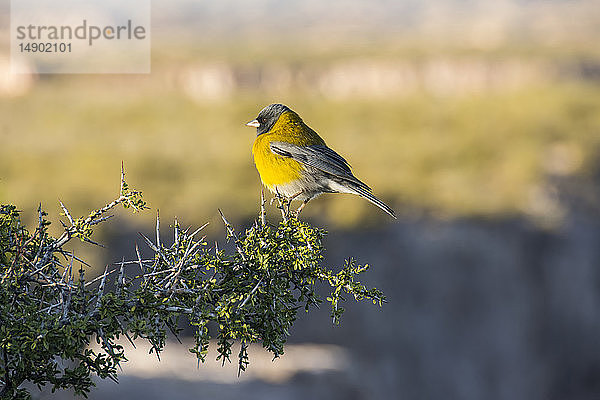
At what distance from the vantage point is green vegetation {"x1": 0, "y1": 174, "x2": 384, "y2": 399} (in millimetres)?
3242

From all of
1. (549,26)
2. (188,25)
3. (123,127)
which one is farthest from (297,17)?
(123,127)

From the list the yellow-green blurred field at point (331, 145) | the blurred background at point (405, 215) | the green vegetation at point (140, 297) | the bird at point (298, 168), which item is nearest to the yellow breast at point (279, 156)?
the bird at point (298, 168)

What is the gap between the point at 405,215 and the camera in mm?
19906

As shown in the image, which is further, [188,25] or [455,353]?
[188,25]

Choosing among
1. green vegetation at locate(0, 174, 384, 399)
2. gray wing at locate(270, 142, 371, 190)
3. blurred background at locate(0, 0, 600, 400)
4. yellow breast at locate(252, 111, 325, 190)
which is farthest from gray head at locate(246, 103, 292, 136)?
blurred background at locate(0, 0, 600, 400)

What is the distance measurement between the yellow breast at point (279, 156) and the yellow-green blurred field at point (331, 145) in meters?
10.1

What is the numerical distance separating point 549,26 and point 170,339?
332ft

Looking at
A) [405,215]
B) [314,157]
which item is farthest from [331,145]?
[314,157]

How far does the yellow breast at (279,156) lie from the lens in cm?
512

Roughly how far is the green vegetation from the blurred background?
8.20m

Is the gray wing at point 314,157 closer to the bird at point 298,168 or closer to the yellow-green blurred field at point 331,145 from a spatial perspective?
the bird at point 298,168

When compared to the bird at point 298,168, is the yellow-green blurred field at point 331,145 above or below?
above

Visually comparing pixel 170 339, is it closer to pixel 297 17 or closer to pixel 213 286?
pixel 213 286

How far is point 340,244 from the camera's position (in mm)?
18453
